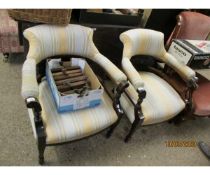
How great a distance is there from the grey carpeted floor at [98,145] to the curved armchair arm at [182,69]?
0.54 metres

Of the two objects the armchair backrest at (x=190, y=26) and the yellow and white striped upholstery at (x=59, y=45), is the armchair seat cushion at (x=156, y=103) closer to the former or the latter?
the yellow and white striped upholstery at (x=59, y=45)

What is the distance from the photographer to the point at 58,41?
1422 mm

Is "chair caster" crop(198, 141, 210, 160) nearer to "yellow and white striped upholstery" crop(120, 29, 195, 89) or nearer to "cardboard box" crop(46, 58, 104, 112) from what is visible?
"yellow and white striped upholstery" crop(120, 29, 195, 89)

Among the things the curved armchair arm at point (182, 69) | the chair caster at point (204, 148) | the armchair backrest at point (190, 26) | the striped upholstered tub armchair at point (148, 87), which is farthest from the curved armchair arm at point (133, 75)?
the chair caster at point (204, 148)

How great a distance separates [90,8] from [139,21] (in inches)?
20.0

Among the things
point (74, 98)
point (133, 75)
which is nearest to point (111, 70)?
point (133, 75)

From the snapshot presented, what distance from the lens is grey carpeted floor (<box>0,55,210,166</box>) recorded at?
1.54m

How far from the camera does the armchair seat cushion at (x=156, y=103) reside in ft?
4.90

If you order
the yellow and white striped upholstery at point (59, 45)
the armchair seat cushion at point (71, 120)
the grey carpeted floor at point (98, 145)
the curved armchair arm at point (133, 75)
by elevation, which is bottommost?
the grey carpeted floor at point (98, 145)

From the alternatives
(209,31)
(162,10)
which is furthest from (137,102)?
(209,31)

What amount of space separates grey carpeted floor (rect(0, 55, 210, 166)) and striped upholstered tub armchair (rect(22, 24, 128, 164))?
0.19 metres

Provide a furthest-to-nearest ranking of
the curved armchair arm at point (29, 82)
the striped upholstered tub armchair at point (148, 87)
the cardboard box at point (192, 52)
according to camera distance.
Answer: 1. the cardboard box at point (192, 52)
2. the striped upholstered tub armchair at point (148, 87)
3. the curved armchair arm at point (29, 82)

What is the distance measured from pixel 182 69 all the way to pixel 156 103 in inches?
14.5
